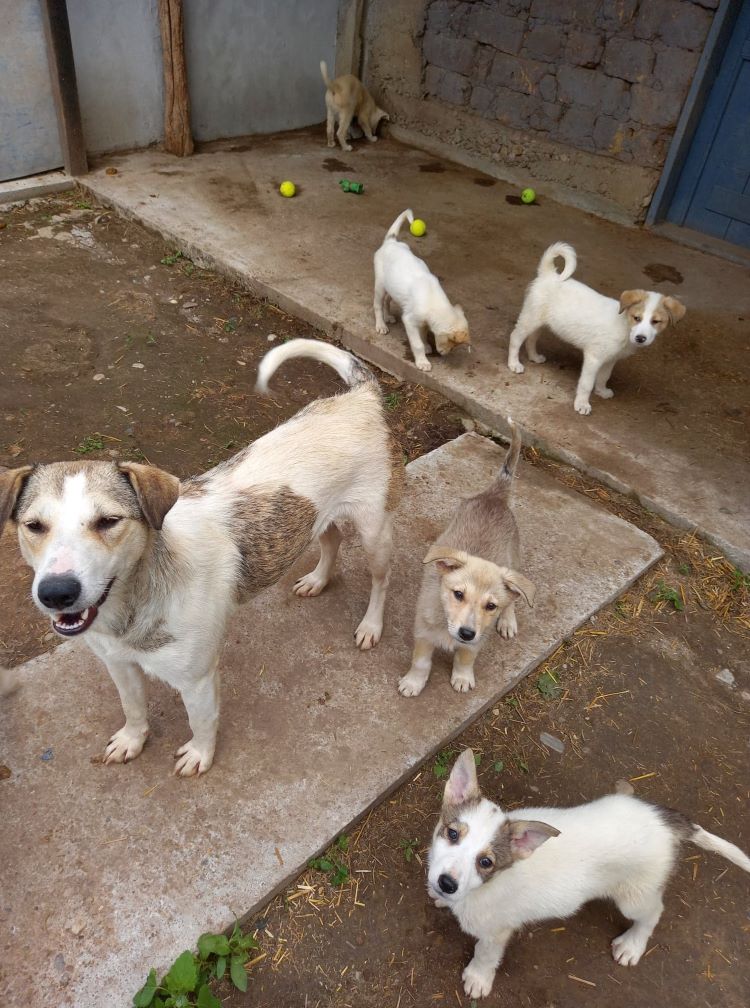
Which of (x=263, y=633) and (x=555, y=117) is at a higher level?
(x=555, y=117)

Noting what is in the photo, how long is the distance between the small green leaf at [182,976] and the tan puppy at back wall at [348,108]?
985cm

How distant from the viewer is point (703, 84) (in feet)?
24.2

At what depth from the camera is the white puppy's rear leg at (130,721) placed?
2.76 m

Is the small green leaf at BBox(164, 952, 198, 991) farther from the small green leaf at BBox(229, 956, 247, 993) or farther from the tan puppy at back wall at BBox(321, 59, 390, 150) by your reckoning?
the tan puppy at back wall at BBox(321, 59, 390, 150)

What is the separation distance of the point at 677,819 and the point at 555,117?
28.2 ft

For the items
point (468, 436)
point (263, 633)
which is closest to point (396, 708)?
point (263, 633)

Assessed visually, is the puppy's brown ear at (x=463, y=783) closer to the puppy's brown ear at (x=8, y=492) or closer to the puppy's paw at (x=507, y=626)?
the puppy's paw at (x=507, y=626)

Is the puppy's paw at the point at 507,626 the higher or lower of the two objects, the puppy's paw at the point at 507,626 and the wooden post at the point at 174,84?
the lower

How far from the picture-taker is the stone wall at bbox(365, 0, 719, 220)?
24.8 feet

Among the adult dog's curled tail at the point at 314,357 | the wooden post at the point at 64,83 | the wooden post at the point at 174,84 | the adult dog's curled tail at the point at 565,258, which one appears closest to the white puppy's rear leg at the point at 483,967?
the adult dog's curled tail at the point at 314,357

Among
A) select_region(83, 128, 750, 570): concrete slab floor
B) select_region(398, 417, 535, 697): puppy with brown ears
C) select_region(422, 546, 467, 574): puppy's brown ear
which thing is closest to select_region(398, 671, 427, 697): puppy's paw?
select_region(398, 417, 535, 697): puppy with brown ears

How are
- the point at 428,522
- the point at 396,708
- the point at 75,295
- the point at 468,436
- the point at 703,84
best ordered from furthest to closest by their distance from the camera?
the point at 703,84
the point at 75,295
the point at 468,436
the point at 428,522
the point at 396,708

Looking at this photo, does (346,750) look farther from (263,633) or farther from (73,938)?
(73,938)

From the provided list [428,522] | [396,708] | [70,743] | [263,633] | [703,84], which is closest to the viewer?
[70,743]
